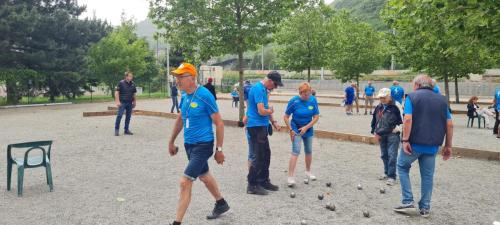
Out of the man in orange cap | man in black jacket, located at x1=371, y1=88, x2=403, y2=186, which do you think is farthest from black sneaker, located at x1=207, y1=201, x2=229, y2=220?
man in black jacket, located at x1=371, y1=88, x2=403, y2=186

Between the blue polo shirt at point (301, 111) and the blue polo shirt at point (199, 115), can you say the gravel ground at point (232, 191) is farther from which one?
the blue polo shirt at point (199, 115)

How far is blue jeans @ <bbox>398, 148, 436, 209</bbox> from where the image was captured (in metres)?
5.53

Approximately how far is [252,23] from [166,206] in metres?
10.9

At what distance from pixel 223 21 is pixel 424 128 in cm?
1130

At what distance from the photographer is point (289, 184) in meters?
7.12

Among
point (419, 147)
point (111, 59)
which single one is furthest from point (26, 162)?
point (111, 59)

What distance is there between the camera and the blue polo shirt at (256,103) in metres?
6.55

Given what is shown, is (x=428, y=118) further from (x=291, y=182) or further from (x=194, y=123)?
(x=194, y=123)

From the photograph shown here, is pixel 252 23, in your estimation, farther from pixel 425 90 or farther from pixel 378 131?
pixel 425 90

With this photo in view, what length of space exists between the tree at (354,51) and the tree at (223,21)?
10.8 metres

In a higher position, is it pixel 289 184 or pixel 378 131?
pixel 378 131

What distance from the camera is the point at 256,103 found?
657cm

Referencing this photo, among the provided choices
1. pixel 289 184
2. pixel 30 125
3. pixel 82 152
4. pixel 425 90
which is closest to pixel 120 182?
pixel 289 184

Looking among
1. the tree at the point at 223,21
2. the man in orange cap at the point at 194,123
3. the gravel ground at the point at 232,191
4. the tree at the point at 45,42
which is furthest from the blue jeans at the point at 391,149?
the tree at the point at 45,42
